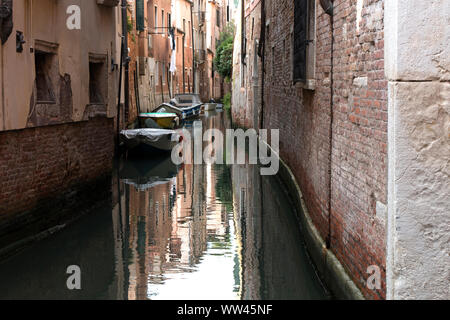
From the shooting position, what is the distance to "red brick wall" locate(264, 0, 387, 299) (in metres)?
4.84

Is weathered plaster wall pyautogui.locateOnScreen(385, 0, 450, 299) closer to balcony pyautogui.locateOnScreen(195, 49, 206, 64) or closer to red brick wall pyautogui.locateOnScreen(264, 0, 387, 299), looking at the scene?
red brick wall pyautogui.locateOnScreen(264, 0, 387, 299)

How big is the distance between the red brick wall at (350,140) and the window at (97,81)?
363 cm

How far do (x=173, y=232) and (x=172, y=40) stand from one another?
78.8ft

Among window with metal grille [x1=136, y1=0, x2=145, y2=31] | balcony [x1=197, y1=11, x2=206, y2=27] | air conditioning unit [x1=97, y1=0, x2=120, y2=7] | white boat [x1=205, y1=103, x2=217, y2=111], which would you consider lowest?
white boat [x1=205, y1=103, x2=217, y2=111]

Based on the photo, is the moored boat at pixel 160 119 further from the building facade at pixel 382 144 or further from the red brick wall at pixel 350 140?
the building facade at pixel 382 144

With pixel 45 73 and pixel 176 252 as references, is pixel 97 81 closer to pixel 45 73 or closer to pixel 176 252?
pixel 45 73

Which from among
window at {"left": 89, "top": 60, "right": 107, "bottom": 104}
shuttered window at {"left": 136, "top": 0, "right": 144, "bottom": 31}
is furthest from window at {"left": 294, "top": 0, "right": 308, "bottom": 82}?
shuttered window at {"left": 136, "top": 0, "right": 144, "bottom": 31}

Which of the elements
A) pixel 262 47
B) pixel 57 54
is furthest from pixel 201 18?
pixel 57 54

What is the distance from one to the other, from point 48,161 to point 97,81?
3.26m

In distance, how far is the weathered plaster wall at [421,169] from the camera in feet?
13.6

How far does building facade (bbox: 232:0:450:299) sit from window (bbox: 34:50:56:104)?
353 centimetres

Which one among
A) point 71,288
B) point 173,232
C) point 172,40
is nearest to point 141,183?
point 173,232

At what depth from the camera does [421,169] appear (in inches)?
164

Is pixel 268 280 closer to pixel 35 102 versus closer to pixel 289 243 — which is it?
pixel 289 243
